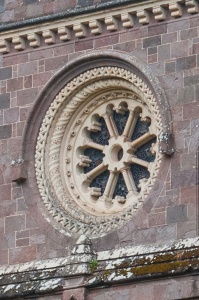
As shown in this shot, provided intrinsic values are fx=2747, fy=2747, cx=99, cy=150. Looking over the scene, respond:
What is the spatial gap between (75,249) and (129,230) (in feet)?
3.15

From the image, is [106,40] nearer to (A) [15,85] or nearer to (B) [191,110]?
(A) [15,85]

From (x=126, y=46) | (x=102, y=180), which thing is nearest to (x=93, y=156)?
(x=102, y=180)

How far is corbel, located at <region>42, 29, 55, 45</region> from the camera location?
1869 inches

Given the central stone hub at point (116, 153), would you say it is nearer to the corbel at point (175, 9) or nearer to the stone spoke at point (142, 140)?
the stone spoke at point (142, 140)

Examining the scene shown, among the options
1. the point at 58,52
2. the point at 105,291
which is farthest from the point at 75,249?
the point at 58,52

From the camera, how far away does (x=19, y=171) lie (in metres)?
47.2

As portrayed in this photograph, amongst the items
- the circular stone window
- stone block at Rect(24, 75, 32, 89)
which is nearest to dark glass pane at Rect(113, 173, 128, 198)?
the circular stone window

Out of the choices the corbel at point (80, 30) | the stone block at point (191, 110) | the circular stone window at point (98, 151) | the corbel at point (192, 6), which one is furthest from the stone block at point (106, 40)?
the stone block at point (191, 110)

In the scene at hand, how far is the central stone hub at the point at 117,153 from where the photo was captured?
46.5 m

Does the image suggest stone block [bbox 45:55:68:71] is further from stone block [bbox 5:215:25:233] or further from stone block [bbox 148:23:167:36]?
stone block [bbox 5:215:25:233]

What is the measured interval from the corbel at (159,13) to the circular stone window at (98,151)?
41.6 inches

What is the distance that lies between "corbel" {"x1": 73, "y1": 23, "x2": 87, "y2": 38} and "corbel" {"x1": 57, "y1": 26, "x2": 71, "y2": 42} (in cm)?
17

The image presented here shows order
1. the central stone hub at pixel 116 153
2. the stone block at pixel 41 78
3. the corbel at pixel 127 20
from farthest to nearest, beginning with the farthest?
the stone block at pixel 41 78
the central stone hub at pixel 116 153
the corbel at pixel 127 20

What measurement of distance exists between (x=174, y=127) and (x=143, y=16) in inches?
82.6
